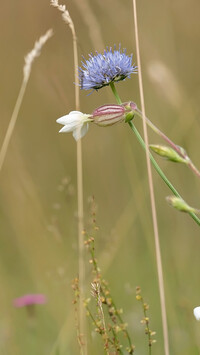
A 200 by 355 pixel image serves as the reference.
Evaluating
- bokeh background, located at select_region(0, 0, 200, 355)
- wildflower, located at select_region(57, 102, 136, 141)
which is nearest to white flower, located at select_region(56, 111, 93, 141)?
wildflower, located at select_region(57, 102, 136, 141)

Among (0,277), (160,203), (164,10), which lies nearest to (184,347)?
(0,277)

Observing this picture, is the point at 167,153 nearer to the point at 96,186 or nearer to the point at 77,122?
the point at 77,122

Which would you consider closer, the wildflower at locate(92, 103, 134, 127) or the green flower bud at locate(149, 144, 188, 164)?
the green flower bud at locate(149, 144, 188, 164)

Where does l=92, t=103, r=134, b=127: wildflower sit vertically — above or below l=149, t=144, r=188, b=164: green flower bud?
above

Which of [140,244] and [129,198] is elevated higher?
[129,198]

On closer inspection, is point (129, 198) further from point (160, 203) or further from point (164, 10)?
point (164, 10)

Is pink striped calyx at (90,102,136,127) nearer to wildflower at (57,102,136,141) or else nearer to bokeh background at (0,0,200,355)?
wildflower at (57,102,136,141)

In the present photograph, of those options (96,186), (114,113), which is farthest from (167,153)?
(96,186)

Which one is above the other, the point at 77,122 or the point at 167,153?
the point at 77,122
